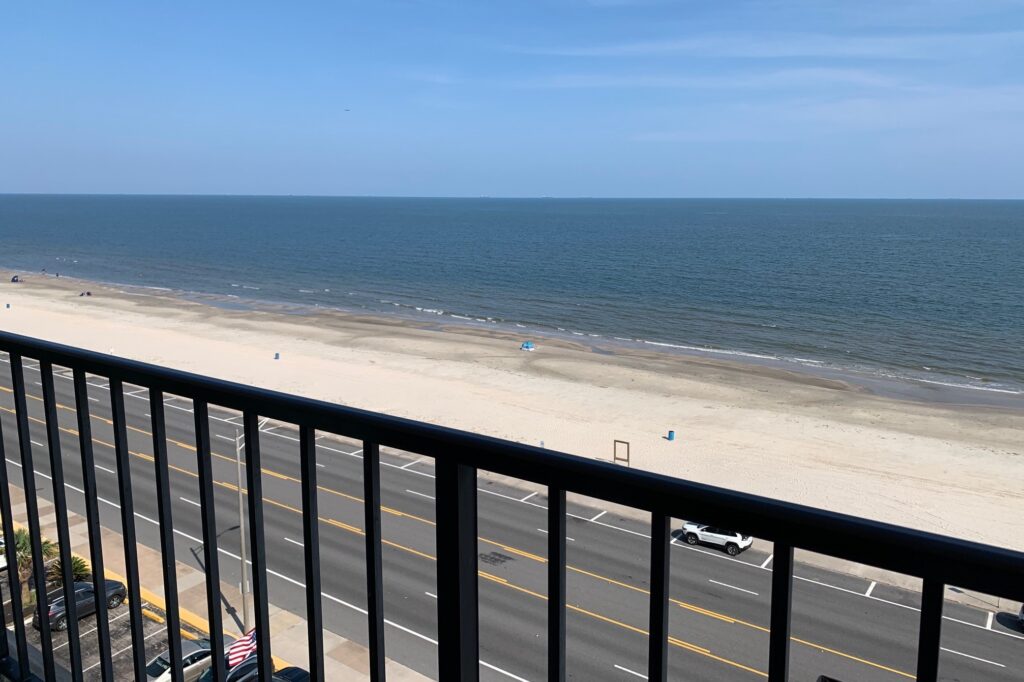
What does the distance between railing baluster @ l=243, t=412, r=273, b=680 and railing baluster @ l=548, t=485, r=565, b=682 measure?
0.71 meters

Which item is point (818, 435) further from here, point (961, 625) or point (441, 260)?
point (441, 260)

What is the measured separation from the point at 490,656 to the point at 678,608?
3.45m

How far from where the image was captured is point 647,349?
48.1 metres

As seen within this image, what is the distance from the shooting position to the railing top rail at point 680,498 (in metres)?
1.14

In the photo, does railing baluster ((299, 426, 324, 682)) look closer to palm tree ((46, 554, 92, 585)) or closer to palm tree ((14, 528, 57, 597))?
palm tree ((46, 554, 92, 585))

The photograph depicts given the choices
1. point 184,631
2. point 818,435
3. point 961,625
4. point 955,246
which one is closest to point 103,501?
point 184,631

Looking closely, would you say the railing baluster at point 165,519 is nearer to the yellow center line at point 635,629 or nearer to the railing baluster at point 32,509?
the railing baluster at point 32,509

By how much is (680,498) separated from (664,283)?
244 feet

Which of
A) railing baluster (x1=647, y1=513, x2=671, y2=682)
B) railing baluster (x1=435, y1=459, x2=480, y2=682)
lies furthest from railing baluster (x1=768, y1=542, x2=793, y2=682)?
railing baluster (x1=435, y1=459, x2=480, y2=682)

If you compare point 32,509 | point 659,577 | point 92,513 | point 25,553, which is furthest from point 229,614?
point 659,577

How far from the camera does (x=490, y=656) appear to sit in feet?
43.0

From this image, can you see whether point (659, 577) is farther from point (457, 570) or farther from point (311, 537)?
point (311, 537)

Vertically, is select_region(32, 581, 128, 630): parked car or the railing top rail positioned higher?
the railing top rail

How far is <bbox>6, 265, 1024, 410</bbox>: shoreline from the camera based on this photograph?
128ft
